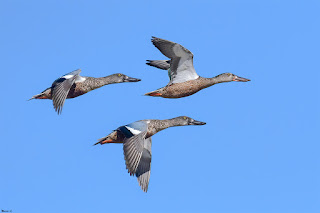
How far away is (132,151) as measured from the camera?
1412 cm

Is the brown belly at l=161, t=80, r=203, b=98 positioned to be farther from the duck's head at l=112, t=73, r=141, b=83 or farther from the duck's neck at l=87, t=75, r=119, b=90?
the duck's neck at l=87, t=75, r=119, b=90

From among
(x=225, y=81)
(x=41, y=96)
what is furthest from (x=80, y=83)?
(x=225, y=81)

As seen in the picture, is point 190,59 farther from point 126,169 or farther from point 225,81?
point 126,169

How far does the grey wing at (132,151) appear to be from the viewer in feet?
45.8

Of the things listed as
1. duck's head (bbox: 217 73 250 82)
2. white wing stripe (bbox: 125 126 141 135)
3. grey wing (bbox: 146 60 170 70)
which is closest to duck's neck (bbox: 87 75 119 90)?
grey wing (bbox: 146 60 170 70)

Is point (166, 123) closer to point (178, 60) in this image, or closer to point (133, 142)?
point (178, 60)

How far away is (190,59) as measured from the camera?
53.7ft

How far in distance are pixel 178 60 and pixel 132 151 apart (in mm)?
3139

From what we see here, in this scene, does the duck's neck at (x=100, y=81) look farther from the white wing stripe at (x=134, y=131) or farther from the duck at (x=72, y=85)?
the white wing stripe at (x=134, y=131)

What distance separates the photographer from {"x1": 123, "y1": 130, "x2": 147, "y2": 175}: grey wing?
1396cm

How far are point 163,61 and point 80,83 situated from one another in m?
2.50

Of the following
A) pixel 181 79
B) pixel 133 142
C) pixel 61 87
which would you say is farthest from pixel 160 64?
pixel 133 142

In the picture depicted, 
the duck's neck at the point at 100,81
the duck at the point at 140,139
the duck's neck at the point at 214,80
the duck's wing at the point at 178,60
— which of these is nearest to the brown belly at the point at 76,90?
the duck's neck at the point at 100,81

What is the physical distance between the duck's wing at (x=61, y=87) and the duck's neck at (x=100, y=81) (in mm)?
488
